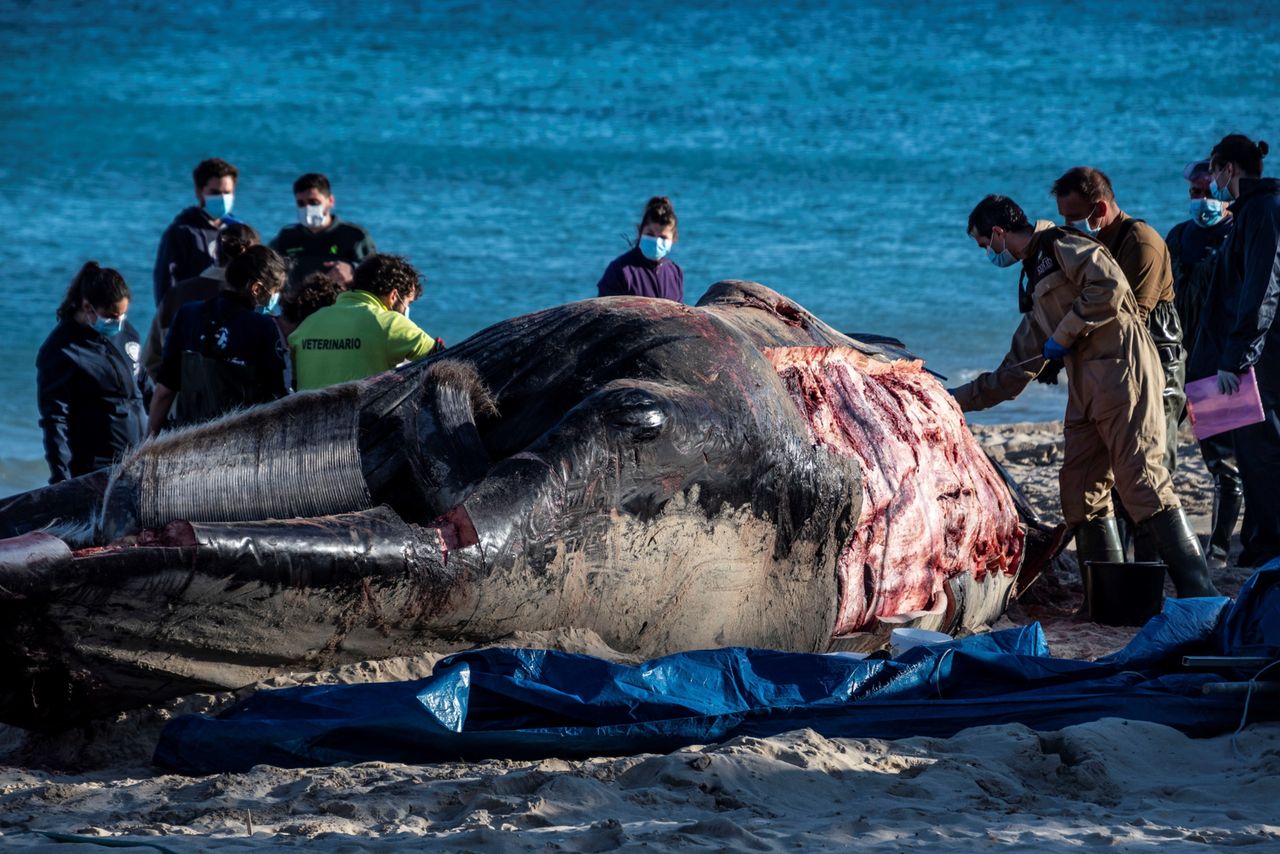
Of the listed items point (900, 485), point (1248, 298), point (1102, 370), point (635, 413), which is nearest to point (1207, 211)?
point (1248, 298)

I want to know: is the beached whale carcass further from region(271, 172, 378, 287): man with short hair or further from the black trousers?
region(271, 172, 378, 287): man with short hair

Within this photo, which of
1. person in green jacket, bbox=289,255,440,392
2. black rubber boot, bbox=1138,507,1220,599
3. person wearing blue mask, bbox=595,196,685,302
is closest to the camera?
person in green jacket, bbox=289,255,440,392

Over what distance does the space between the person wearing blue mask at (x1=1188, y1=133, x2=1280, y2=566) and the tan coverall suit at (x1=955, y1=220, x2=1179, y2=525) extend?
0.79 metres

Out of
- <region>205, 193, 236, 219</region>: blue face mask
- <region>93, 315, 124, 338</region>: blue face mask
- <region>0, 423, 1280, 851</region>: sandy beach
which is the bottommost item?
<region>0, 423, 1280, 851</region>: sandy beach

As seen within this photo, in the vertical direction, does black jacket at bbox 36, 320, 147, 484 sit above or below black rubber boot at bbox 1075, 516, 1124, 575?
above

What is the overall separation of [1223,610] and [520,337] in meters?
2.81

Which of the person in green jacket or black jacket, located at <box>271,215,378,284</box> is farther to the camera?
black jacket, located at <box>271,215,378,284</box>

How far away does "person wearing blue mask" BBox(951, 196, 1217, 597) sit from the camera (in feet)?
24.3

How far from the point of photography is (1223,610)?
5.79 metres

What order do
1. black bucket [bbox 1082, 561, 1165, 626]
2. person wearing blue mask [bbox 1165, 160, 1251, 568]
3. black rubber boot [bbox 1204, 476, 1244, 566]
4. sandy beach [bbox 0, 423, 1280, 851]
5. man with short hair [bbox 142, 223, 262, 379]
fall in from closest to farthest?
sandy beach [bbox 0, 423, 1280, 851], black bucket [bbox 1082, 561, 1165, 626], man with short hair [bbox 142, 223, 262, 379], black rubber boot [bbox 1204, 476, 1244, 566], person wearing blue mask [bbox 1165, 160, 1251, 568]

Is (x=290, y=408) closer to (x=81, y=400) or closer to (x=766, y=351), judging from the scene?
(x=766, y=351)

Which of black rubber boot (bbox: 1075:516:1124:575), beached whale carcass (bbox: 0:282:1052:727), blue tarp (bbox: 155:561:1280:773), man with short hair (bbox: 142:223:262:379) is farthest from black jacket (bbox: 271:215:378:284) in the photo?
blue tarp (bbox: 155:561:1280:773)

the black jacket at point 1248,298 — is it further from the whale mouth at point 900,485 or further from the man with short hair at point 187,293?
the man with short hair at point 187,293

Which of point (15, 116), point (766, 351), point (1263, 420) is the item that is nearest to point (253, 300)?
point (766, 351)
